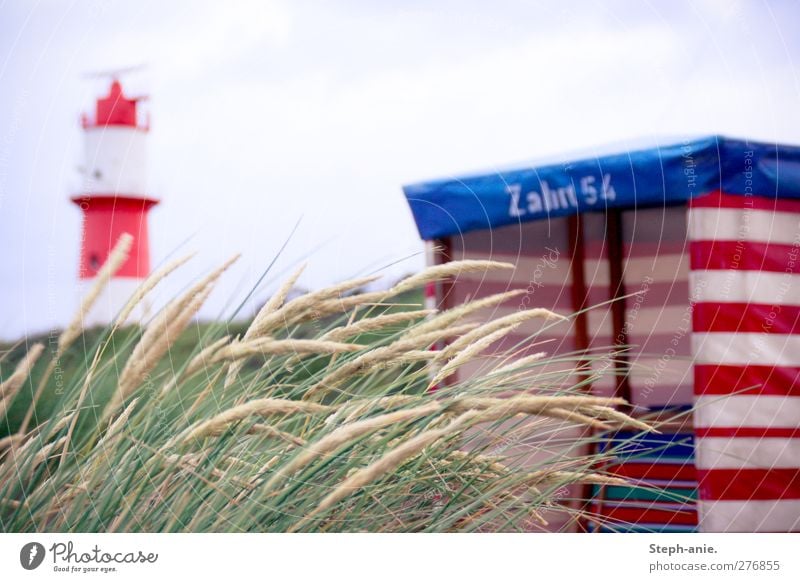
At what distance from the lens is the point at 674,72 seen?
1.82 meters

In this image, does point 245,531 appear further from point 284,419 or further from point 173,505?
point 284,419

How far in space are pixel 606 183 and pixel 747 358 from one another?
49cm

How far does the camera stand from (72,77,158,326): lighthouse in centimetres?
168

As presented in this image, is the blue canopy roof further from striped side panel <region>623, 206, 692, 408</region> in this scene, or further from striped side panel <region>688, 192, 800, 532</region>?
striped side panel <region>623, 206, 692, 408</region>

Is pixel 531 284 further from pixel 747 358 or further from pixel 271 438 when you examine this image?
pixel 271 438

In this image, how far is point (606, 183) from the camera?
82.1 inches

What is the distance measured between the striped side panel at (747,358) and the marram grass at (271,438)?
611 millimetres

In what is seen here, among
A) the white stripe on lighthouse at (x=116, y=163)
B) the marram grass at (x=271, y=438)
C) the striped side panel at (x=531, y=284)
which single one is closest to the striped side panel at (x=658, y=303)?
the striped side panel at (x=531, y=284)
